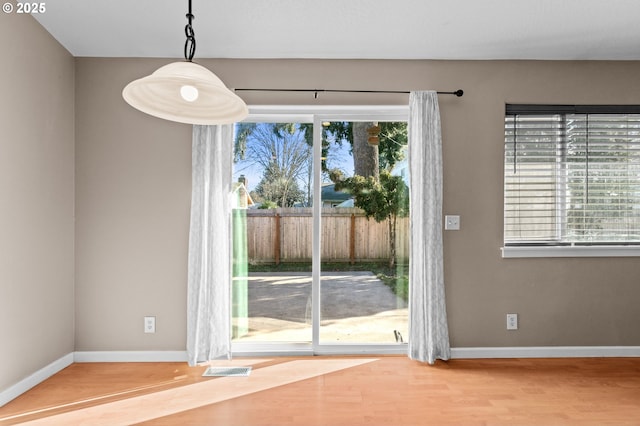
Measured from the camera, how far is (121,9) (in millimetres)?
2525

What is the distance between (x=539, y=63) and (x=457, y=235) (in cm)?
166

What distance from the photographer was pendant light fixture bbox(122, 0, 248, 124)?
1485 millimetres

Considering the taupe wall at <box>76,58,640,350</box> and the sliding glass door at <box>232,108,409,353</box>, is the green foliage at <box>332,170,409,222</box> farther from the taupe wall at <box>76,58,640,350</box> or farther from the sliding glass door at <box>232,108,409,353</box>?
the taupe wall at <box>76,58,640,350</box>

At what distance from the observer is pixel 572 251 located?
3.29 m

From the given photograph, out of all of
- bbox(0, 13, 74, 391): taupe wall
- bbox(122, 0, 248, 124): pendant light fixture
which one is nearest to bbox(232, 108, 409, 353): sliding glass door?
bbox(0, 13, 74, 391): taupe wall

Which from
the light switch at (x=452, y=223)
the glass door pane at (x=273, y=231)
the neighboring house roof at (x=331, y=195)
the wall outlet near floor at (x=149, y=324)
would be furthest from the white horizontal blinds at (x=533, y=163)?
the wall outlet near floor at (x=149, y=324)

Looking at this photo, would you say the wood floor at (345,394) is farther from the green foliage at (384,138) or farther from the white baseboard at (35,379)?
the green foliage at (384,138)

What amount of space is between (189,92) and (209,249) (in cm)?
181

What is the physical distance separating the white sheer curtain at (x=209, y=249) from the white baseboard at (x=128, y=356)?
20cm

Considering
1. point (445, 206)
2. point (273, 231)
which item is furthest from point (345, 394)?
point (445, 206)

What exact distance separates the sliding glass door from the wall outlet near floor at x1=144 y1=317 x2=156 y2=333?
28.1 inches

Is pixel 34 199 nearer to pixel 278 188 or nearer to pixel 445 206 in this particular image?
pixel 278 188

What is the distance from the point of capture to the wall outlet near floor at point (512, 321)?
10.7 ft

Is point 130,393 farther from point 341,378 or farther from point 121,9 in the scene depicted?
point 121,9
